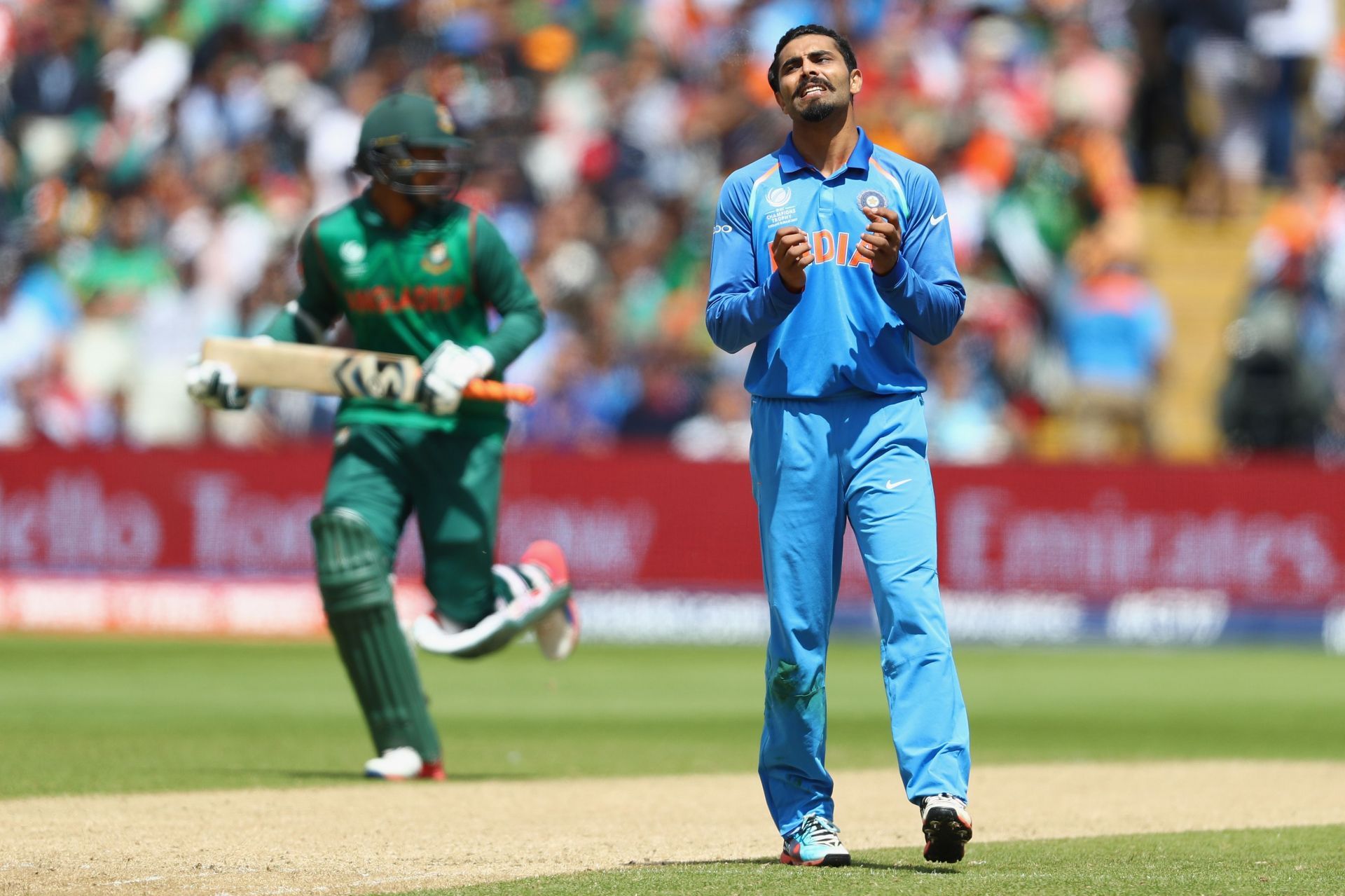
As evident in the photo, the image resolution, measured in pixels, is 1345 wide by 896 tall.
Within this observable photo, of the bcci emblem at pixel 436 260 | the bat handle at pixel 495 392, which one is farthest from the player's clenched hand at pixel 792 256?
the bcci emblem at pixel 436 260

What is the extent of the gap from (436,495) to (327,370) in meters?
0.67

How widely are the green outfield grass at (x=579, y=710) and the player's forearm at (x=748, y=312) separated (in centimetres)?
315

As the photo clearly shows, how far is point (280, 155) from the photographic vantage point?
68.2ft

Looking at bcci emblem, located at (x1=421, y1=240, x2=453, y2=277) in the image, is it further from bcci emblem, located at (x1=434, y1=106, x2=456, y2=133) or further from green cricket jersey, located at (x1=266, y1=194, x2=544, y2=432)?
bcci emblem, located at (x1=434, y1=106, x2=456, y2=133)

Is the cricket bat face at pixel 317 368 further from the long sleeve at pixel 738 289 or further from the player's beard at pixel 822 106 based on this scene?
the player's beard at pixel 822 106

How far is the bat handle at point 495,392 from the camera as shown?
8.62m

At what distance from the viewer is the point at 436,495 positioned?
29.6ft

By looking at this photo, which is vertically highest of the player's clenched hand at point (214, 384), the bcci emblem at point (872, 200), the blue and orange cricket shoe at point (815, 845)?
the bcci emblem at point (872, 200)

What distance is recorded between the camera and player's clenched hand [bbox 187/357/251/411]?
8812mm

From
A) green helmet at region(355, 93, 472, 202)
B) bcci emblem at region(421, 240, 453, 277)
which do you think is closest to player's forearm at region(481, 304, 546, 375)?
bcci emblem at region(421, 240, 453, 277)

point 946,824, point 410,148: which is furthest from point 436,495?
point 946,824

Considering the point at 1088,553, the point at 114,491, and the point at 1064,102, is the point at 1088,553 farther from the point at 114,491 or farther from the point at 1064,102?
the point at 114,491

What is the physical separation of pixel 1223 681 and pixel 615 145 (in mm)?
7942

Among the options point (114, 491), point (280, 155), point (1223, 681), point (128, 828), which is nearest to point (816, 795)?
point (128, 828)
